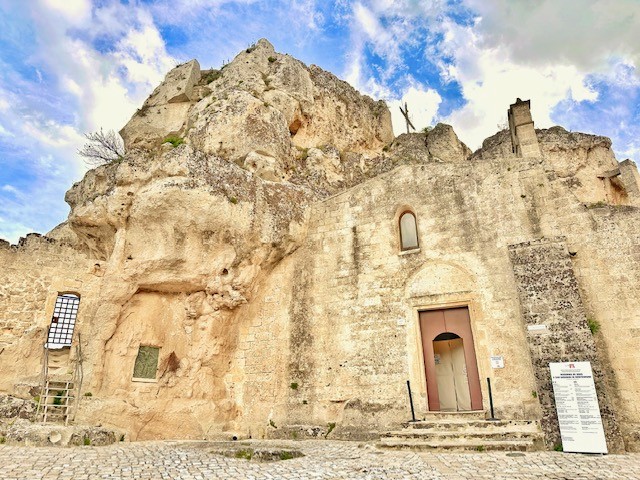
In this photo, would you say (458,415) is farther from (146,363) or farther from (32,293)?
(32,293)

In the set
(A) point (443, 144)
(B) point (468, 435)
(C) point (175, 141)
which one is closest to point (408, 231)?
(B) point (468, 435)

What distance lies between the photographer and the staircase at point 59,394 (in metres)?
9.77

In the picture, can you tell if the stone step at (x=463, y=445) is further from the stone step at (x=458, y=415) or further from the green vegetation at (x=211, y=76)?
the green vegetation at (x=211, y=76)

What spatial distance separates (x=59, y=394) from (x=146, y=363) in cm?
205

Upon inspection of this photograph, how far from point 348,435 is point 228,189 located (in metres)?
7.26

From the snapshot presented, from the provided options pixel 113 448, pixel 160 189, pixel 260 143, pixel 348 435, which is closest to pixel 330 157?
pixel 260 143

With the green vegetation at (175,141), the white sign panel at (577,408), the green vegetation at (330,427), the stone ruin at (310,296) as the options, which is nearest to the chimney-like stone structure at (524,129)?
the stone ruin at (310,296)

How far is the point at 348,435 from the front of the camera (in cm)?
1020

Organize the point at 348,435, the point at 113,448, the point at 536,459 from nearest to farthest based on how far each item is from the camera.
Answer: the point at 536,459 < the point at 113,448 < the point at 348,435

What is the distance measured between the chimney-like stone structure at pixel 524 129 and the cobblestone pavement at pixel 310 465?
802cm

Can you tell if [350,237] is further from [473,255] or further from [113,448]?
[113,448]

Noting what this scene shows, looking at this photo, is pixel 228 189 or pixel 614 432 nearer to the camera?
pixel 614 432

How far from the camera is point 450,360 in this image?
12.8 meters

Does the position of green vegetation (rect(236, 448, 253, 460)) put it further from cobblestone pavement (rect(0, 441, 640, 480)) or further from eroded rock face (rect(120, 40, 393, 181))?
eroded rock face (rect(120, 40, 393, 181))
